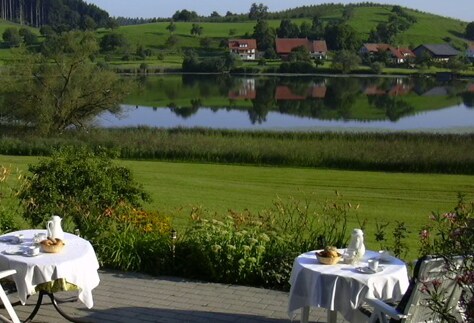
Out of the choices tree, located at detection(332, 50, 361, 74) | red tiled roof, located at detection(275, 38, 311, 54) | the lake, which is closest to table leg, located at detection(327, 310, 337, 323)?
the lake

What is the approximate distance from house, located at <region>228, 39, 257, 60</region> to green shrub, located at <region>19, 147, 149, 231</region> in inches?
5139

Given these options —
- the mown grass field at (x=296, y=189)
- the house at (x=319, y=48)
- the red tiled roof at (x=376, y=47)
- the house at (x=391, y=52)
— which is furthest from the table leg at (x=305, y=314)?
the house at (x=319, y=48)

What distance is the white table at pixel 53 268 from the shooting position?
6.32 metres

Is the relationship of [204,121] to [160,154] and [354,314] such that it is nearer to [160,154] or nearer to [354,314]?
[160,154]

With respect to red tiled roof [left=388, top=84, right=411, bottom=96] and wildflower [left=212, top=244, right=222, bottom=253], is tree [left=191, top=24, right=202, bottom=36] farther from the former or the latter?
wildflower [left=212, top=244, right=222, bottom=253]

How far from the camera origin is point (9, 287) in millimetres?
7664

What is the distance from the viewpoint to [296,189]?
64.4 feet

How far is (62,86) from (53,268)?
36081mm

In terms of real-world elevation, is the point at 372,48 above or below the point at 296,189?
above

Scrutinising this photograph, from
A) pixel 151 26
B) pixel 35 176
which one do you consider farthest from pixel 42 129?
pixel 151 26

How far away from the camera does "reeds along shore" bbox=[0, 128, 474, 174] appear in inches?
957

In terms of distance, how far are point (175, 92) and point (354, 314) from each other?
235 ft

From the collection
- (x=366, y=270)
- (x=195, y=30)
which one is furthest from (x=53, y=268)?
(x=195, y=30)

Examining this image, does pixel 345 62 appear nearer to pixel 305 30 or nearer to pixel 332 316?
pixel 305 30
